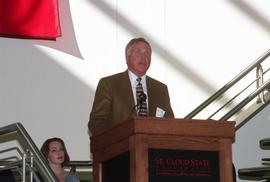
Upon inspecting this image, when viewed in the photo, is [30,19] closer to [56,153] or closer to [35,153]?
[56,153]

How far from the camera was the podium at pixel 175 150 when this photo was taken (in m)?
5.32

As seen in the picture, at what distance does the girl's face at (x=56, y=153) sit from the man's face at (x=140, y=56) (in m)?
1.31

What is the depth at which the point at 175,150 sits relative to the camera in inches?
213

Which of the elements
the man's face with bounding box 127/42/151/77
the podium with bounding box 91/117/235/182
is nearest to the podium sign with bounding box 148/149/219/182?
the podium with bounding box 91/117/235/182

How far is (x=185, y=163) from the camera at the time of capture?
5395 millimetres

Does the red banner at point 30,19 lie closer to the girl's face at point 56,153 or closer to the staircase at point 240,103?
the staircase at point 240,103

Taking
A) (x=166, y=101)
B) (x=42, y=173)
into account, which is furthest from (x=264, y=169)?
(x=42, y=173)

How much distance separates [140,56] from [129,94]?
0.31m

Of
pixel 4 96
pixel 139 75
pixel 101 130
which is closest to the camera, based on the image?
pixel 101 130

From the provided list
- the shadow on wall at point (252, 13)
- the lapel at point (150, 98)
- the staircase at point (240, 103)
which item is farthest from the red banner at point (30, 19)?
the lapel at point (150, 98)

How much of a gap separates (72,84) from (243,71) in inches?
75.3

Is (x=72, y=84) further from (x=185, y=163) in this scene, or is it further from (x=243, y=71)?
(x=185, y=163)

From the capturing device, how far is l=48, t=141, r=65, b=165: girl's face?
7.75 meters

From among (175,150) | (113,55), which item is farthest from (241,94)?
(175,150)
